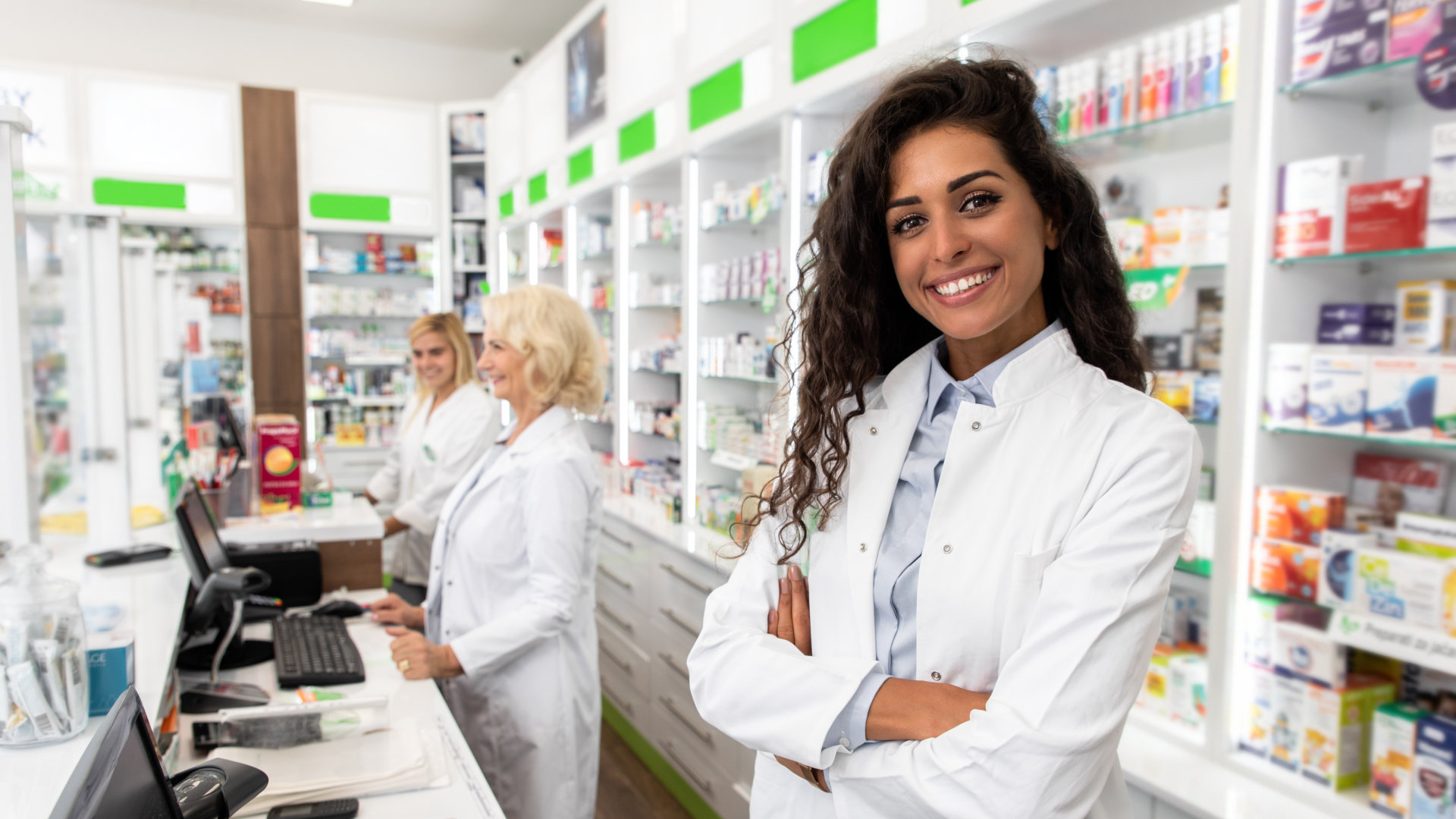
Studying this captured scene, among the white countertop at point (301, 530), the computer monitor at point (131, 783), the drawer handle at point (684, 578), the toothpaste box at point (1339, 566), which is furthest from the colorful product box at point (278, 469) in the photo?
the toothpaste box at point (1339, 566)

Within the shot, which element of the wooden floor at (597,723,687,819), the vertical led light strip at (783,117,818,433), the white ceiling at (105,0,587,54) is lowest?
the wooden floor at (597,723,687,819)

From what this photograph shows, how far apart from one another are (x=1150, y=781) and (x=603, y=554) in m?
2.84

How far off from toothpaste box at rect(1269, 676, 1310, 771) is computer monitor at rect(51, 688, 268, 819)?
6.43 ft

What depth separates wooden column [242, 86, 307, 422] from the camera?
267 inches

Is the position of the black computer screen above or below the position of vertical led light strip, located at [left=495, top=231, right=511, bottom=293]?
below

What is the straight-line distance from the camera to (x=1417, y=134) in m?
1.95

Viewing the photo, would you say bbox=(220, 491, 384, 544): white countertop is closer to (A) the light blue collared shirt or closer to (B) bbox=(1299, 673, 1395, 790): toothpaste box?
(A) the light blue collared shirt

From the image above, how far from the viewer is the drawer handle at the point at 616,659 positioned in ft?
13.1

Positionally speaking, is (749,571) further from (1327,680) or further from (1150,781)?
(1327,680)

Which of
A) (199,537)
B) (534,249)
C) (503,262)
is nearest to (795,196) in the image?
(199,537)

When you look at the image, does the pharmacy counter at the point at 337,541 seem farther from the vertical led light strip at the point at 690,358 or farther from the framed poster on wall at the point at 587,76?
the framed poster on wall at the point at 587,76

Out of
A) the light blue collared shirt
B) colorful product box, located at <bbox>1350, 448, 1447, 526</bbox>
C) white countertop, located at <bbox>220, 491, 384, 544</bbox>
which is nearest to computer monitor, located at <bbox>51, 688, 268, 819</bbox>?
the light blue collared shirt

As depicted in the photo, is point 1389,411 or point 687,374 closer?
point 1389,411

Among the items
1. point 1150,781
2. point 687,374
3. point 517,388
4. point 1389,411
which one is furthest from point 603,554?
point 1389,411
